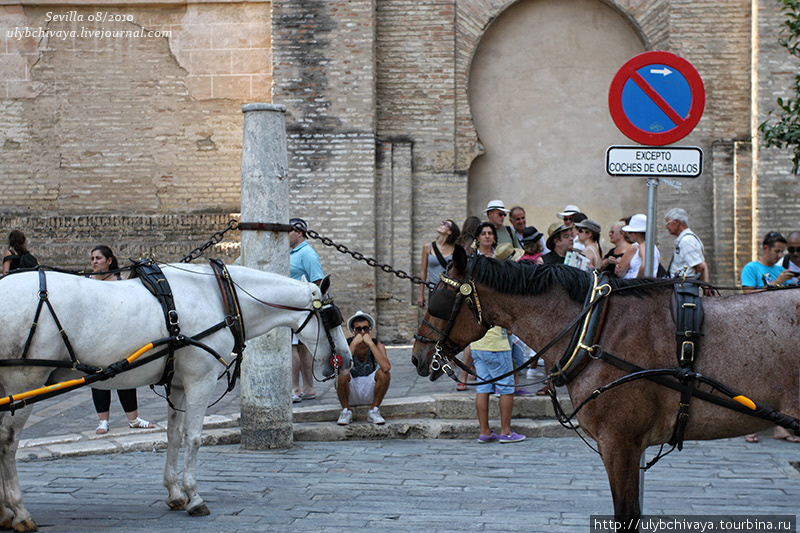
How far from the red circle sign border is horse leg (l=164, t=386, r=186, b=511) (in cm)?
346

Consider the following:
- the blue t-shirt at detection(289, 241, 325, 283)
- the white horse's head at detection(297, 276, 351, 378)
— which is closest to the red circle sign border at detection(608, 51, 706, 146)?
the white horse's head at detection(297, 276, 351, 378)

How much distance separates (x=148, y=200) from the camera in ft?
48.4

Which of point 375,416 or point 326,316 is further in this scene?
point 375,416

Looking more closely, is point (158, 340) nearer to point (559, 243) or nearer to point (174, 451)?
point (174, 451)

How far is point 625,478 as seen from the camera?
4.49m

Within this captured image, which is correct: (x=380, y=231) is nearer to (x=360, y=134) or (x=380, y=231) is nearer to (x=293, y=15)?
(x=360, y=134)

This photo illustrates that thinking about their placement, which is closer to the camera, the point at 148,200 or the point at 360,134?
the point at 360,134

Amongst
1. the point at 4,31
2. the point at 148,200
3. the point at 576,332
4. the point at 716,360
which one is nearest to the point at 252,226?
the point at 576,332

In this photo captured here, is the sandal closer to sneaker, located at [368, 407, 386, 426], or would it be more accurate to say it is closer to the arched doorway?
sneaker, located at [368, 407, 386, 426]

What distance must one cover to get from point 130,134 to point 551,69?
6829 mm

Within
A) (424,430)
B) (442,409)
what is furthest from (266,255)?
(442,409)

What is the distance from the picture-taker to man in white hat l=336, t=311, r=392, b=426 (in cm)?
848

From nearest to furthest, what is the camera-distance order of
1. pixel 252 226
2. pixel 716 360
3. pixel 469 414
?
pixel 716 360 → pixel 252 226 → pixel 469 414

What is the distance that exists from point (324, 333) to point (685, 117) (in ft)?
9.50
